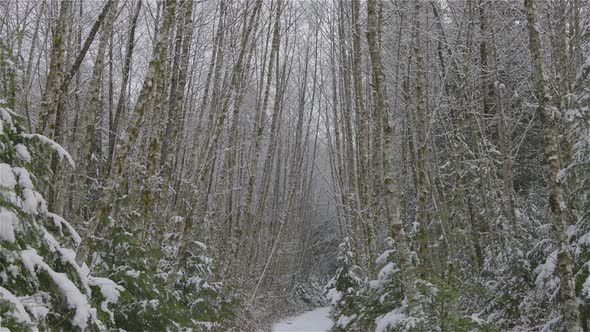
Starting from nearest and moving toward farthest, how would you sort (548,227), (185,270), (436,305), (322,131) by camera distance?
1. (436,305)
2. (548,227)
3. (185,270)
4. (322,131)

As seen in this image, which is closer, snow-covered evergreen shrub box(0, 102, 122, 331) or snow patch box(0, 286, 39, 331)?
snow patch box(0, 286, 39, 331)

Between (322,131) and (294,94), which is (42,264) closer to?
(294,94)

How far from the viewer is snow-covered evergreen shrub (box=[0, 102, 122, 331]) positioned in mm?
2430

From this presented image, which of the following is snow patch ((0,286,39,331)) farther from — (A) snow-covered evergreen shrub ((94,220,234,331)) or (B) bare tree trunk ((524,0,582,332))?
(B) bare tree trunk ((524,0,582,332))

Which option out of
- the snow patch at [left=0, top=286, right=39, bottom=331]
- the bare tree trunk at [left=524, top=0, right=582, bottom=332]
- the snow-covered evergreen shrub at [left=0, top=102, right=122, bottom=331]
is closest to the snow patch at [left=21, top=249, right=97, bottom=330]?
the snow-covered evergreen shrub at [left=0, top=102, right=122, bottom=331]

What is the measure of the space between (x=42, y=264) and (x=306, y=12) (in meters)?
13.9

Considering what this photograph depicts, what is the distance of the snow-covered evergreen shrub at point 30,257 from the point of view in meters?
2.43

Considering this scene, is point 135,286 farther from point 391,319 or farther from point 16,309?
point 16,309

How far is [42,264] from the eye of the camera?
268cm

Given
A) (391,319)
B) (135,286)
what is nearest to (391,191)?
(391,319)

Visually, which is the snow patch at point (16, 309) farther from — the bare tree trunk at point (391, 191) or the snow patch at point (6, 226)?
the bare tree trunk at point (391, 191)

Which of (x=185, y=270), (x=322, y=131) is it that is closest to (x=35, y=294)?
(x=185, y=270)

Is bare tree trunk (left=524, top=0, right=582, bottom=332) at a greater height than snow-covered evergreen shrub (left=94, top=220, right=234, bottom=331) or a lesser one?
greater

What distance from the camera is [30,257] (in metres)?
2.58
